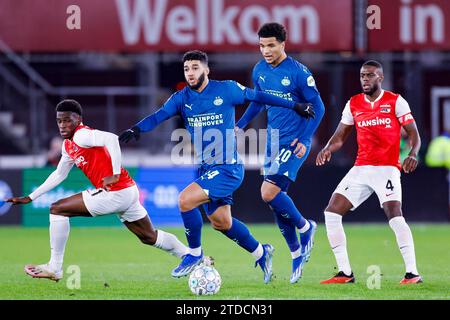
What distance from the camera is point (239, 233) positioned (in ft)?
33.5

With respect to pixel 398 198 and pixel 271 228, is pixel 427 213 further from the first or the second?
pixel 398 198

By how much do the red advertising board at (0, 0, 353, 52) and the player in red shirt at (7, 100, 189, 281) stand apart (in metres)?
8.95

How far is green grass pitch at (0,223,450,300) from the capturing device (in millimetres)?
9578

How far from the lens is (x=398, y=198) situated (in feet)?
33.6

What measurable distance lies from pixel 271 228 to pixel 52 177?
8.73 meters

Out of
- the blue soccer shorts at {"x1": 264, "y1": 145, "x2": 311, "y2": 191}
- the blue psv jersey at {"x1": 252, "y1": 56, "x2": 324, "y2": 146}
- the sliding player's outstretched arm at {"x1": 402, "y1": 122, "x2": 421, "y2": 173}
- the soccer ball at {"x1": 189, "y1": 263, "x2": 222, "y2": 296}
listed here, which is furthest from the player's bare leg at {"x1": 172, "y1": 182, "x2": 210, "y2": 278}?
the sliding player's outstretched arm at {"x1": 402, "y1": 122, "x2": 421, "y2": 173}

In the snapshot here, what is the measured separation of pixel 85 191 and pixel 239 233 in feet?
5.14

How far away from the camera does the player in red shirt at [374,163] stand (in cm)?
1020

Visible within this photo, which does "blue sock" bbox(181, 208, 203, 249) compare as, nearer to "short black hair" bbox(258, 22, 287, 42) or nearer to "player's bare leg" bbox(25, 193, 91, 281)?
"player's bare leg" bbox(25, 193, 91, 281)

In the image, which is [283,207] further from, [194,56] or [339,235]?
[194,56]

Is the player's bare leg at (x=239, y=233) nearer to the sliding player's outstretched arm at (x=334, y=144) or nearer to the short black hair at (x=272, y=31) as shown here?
the sliding player's outstretched arm at (x=334, y=144)

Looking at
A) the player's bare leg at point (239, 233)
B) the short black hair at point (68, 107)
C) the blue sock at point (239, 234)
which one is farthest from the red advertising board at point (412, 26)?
the short black hair at point (68, 107)

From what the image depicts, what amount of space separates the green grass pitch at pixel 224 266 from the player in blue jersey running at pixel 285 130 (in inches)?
22.6

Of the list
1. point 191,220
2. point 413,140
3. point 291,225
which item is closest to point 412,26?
point 291,225
